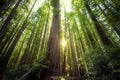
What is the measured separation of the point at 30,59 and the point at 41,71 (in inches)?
209

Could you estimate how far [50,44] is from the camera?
34.6 feet

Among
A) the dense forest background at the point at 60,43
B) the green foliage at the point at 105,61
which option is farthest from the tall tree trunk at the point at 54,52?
the green foliage at the point at 105,61

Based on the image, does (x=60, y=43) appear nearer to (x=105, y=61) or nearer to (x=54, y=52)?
(x=54, y=52)

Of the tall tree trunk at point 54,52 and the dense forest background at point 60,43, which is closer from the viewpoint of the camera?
the dense forest background at point 60,43

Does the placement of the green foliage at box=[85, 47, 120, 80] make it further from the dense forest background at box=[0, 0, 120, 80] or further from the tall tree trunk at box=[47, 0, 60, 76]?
the tall tree trunk at box=[47, 0, 60, 76]

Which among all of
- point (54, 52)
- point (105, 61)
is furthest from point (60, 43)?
point (105, 61)

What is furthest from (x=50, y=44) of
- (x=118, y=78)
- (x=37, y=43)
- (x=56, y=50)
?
(x=118, y=78)

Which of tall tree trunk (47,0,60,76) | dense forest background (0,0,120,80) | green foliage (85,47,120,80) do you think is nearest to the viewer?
green foliage (85,47,120,80)

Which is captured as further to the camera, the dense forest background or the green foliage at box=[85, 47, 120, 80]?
the dense forest background

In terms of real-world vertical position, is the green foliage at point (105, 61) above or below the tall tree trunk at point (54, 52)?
above

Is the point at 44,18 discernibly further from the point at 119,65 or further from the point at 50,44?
the point at 119,65

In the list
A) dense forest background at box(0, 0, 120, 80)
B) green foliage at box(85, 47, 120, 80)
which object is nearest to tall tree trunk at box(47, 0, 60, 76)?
dense forest background at box(0, 0, 120, 80)

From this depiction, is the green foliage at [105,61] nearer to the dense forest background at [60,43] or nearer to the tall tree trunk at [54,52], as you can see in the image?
the dense forest background at [60,43]

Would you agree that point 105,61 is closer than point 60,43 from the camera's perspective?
Yes
